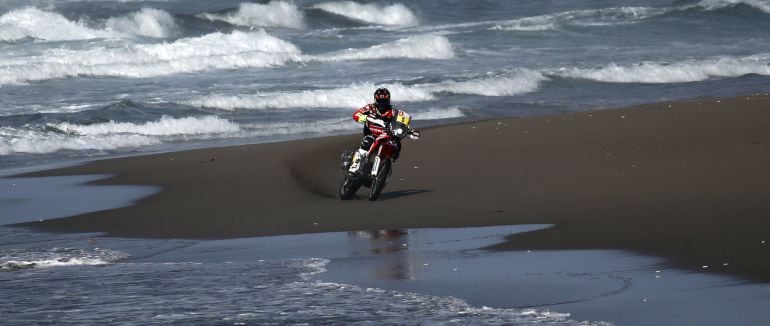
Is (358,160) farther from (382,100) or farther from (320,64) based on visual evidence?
(320,64)

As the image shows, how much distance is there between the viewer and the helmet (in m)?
12.6

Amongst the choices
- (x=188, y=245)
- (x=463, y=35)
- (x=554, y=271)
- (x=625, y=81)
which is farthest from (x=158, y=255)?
(x=463, y=35)

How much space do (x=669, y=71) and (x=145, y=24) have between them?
19.7 m

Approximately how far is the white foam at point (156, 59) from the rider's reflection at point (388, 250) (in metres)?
18.6

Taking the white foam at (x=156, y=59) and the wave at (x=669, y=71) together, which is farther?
the white foam at (x=156, y=59)

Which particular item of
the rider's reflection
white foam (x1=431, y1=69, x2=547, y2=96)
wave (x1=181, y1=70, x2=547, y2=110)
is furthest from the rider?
white foam (x1=431, y1=69, x2=547, y2=96)

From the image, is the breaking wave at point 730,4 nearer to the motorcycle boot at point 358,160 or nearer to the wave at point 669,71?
the wave at point 669,71

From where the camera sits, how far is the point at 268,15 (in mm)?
45281

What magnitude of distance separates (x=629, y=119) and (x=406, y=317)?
951cm

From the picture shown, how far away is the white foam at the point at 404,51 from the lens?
31.5 meters

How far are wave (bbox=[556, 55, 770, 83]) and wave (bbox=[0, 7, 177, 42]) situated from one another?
1749cm

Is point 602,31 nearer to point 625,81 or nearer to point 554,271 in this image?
point 625,81

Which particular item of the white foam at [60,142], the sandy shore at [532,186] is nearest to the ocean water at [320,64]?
the white foam at [60,142]

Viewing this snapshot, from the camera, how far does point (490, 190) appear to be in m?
12.0
